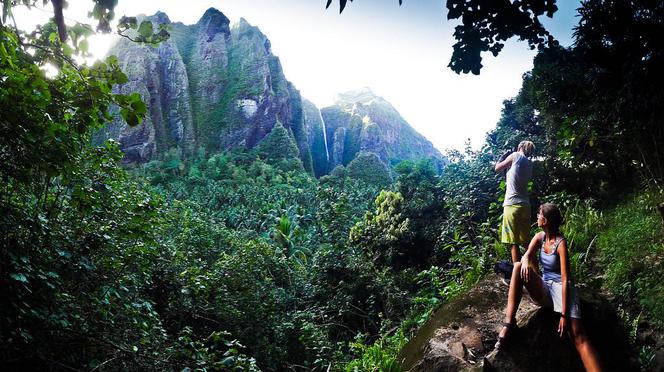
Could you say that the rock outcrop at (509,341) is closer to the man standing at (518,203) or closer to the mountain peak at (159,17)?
the man standing at (518,203)

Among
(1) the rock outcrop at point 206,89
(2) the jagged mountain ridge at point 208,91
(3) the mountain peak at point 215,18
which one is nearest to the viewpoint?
(2) the jagged mountain ridge at point 208,91

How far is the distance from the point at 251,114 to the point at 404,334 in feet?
227

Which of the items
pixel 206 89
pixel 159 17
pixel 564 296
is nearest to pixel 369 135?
pixel 206 89

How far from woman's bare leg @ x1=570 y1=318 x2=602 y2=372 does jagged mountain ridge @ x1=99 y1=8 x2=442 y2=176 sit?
64.2 meters

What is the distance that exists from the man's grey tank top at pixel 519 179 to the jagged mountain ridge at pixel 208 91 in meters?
63.1

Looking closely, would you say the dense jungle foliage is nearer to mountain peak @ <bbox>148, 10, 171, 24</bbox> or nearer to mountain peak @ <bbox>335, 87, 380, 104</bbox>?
mountain peak @ <bbox>148, 10, 171, 24</bbox>

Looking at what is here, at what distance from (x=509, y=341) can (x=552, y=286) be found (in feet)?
2.01

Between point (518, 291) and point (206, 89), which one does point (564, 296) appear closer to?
point (518, 291)

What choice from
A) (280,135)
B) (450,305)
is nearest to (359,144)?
(280,135)

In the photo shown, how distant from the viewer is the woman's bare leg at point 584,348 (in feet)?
9.08

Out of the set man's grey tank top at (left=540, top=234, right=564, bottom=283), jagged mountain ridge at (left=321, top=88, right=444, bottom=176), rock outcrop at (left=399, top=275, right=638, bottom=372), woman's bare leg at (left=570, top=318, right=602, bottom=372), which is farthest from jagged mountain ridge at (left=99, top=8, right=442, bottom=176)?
woman's bare leg at (left=570, top=318, right=602, bottom=372)

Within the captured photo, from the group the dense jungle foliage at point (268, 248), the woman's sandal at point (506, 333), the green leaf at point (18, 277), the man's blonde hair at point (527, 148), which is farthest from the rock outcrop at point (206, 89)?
the woman's sandal at point (506, 333)

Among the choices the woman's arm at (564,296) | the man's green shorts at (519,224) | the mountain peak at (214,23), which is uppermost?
the mountain peak at (214,23)

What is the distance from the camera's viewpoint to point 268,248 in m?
12.8
